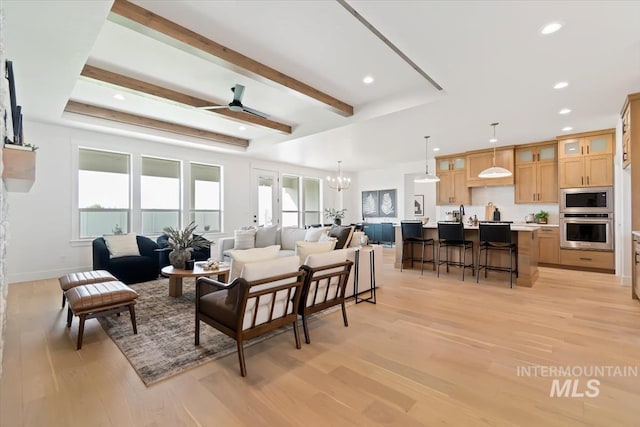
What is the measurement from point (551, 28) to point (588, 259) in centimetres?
502

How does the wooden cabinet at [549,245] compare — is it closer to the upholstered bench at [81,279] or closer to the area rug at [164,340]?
the area rug at [164,340]

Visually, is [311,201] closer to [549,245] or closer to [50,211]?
[549,245]

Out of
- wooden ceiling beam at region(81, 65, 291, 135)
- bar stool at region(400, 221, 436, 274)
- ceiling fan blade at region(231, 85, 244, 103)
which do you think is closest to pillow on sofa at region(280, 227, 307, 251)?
bar stool at region(400, 221, 436, 274)

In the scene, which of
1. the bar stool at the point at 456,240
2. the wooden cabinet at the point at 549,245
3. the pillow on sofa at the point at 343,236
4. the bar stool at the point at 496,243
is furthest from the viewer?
the wooden cabinet at the point at 549,245

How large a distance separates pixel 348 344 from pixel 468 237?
12.3ft

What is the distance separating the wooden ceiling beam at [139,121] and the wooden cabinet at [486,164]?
5991 millimetres

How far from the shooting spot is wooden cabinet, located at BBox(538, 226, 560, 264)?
5797 mm

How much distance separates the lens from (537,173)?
20.6 ft

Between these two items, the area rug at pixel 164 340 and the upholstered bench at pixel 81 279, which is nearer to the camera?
the area rug at pixel 164 340

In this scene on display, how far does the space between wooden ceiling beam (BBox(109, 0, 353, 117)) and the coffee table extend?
2426 millimetres

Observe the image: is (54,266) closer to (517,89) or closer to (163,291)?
(163,291)

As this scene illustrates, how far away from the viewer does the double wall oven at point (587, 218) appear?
5.22 metres

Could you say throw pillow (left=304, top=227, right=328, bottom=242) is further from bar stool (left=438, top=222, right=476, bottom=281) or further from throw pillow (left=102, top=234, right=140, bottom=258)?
throw pillow (left=102, top=234, right=140, bottom=258)

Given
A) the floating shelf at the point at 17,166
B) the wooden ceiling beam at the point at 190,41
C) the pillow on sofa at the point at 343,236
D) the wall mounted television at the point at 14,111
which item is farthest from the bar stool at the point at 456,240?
the wall mounted television at the point at 14,111
